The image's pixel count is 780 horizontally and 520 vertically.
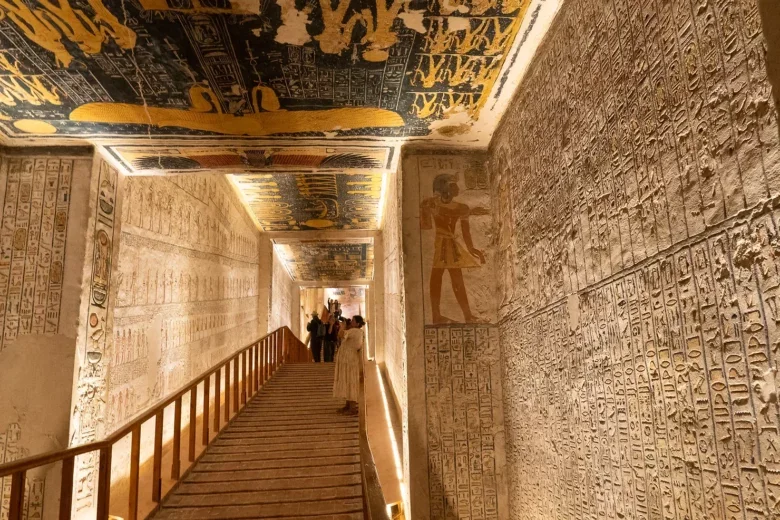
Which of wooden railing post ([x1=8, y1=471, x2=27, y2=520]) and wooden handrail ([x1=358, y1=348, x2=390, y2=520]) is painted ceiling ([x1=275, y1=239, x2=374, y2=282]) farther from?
wooden railing post ([x1=8, y1=471, x2=27, y2=520])

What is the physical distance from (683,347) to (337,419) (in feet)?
17.4

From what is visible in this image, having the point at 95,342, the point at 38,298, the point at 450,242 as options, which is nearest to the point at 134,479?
the point at 95,342

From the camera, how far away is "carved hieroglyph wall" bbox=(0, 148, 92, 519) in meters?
3.77

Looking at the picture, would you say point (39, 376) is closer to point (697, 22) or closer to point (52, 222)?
point (52, 222)

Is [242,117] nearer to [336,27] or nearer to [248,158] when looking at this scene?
[248,158]

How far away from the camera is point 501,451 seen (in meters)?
4.06

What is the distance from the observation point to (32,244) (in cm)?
403

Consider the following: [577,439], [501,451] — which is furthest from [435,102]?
[501,451]

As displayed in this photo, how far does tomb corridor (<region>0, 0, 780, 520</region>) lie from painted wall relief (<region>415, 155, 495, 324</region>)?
0.02 m

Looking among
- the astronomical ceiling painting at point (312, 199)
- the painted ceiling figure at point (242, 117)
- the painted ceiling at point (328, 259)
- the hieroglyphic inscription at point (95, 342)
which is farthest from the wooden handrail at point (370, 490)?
the painted ceiling at point (328, 259)

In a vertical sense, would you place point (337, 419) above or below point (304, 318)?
below

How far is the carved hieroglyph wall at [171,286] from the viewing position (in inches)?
193

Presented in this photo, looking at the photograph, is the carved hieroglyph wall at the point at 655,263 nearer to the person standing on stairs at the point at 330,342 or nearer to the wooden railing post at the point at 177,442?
the wooden railing post at the point at 177,442

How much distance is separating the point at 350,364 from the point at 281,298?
808 centimetres
